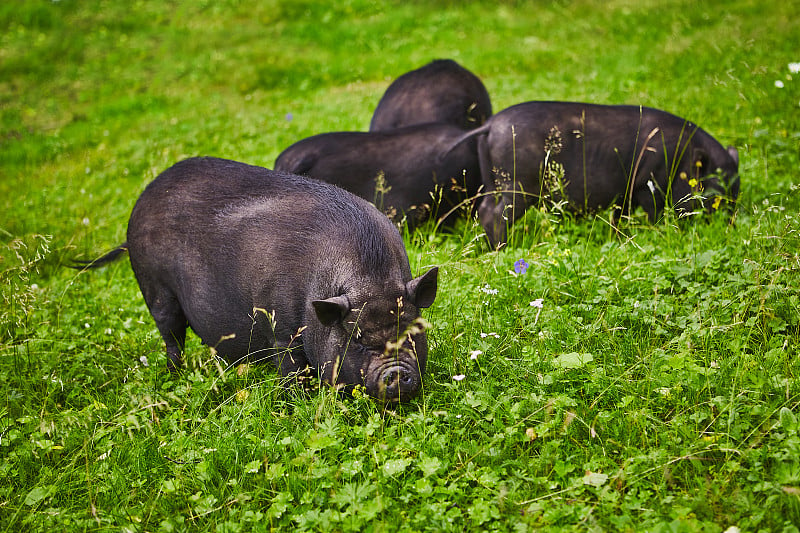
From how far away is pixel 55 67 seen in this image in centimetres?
1739

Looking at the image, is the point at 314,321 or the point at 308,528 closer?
the point at 308,528

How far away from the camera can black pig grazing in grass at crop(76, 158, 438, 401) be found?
10.8ft

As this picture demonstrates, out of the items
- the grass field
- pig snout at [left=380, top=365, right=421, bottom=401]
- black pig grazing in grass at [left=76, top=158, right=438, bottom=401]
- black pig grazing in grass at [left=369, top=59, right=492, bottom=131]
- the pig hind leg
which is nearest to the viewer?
the grass field

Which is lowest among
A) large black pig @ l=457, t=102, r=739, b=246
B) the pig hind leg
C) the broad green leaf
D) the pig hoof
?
the pig hoof

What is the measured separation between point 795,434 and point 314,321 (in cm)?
210

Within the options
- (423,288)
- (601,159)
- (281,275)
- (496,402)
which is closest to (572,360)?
(496,402)

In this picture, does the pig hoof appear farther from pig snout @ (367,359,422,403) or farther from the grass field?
pig snout @ (367,359,422,403)

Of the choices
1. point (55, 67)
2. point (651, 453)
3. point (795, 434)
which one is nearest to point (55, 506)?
point (651, 453)

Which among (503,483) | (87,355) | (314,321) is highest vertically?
(314,321)

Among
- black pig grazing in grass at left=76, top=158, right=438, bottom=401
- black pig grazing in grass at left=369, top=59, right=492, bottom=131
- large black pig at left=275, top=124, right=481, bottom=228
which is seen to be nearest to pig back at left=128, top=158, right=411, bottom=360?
black pig grazing in grass at left=76, top=158, right=438, bottom=401

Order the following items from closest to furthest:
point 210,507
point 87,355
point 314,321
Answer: point 210,507 → point 314,321 → point 87,355

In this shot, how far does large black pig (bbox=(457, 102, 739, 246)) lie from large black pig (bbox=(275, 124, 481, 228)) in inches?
20.2

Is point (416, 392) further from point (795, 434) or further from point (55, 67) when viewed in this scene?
point (55, 67)

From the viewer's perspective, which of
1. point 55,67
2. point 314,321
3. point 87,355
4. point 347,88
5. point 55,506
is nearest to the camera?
point 55,506
